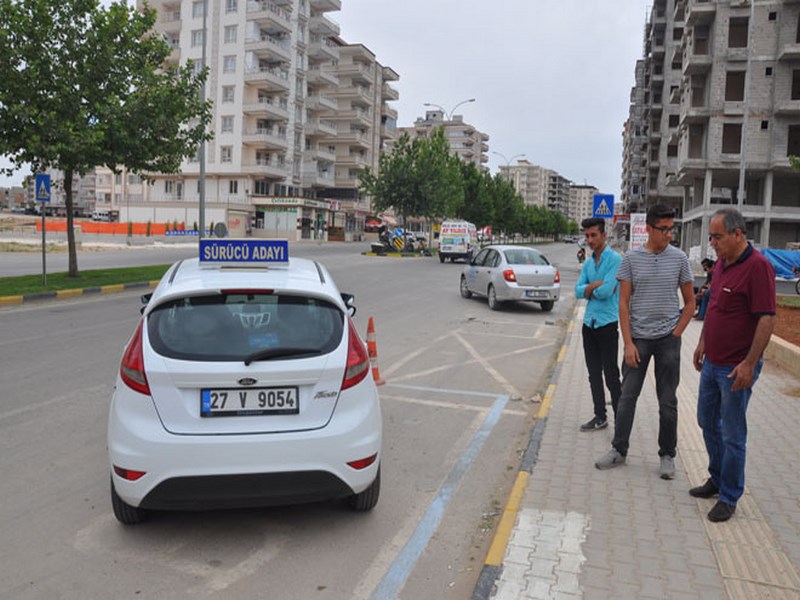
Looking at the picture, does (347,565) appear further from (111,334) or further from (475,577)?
(111,334)

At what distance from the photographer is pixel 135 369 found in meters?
3.85

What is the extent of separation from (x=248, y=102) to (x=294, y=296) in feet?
214

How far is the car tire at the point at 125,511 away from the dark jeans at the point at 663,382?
11.2ft

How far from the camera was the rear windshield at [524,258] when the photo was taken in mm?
16453

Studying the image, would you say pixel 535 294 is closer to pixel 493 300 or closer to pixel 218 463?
pixel 493 300

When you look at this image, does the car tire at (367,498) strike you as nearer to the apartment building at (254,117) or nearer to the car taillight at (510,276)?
the car taillight at (510,276)

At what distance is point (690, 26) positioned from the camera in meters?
46.8

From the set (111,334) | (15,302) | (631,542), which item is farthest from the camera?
(15,302)

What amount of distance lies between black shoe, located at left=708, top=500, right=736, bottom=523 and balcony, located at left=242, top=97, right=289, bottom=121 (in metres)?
64.5

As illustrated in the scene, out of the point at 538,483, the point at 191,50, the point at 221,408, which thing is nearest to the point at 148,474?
the point at 221,408

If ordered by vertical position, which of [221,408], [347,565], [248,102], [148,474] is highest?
[248,102]

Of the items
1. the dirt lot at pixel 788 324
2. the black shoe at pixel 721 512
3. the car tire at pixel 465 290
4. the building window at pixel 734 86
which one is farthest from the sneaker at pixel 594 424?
the building window at pixel 734 86

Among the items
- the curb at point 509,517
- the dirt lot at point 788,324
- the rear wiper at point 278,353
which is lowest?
the curb at point 509,517

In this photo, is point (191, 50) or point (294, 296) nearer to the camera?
point (294, 296)
